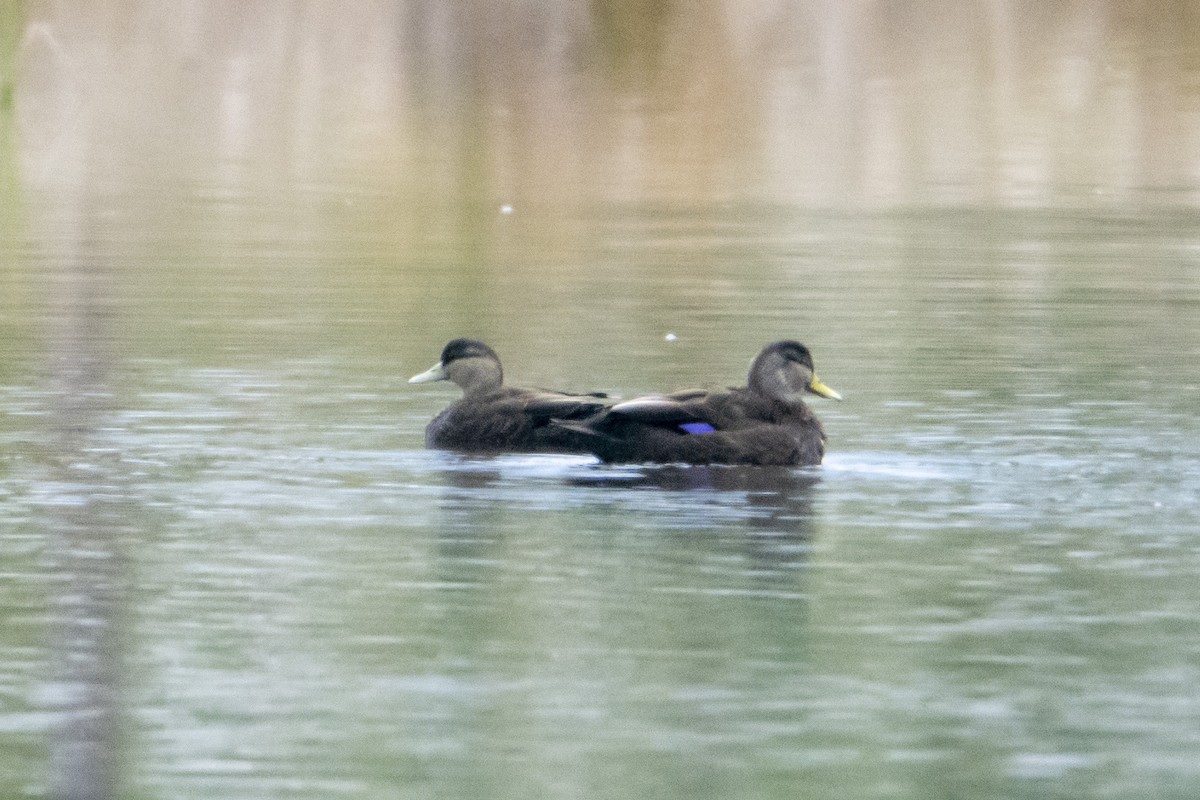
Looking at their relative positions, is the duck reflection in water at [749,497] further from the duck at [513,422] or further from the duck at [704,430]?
the duck at [513,422]

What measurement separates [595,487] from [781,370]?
1.52m

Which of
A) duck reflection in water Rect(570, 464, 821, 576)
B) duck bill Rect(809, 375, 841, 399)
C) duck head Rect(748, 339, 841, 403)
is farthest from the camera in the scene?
duck bill Rect(809, 375, 841, 399)

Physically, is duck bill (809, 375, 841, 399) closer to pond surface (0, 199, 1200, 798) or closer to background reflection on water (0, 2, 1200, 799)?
background reflection on water (0, 2, 1200, 799)

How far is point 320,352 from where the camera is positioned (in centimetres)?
1605

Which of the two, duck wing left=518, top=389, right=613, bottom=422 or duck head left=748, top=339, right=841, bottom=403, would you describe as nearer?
duck wing left=518, top=389, right=613, bottom=422

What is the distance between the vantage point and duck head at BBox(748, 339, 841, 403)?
13.1 meters

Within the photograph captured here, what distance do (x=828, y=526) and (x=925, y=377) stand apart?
4.36m

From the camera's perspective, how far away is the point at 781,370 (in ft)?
43.0

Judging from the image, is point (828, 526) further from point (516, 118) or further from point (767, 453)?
point (516, 118)

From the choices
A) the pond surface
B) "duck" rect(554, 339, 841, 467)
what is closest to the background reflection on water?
the pond surface

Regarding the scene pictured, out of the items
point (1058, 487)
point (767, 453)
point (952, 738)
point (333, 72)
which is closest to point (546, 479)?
point (767, 453)

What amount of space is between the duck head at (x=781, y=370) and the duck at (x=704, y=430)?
424mm

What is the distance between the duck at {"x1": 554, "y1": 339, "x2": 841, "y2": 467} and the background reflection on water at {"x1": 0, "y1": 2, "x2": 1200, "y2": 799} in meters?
0.14

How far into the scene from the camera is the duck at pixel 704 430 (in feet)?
40.6
